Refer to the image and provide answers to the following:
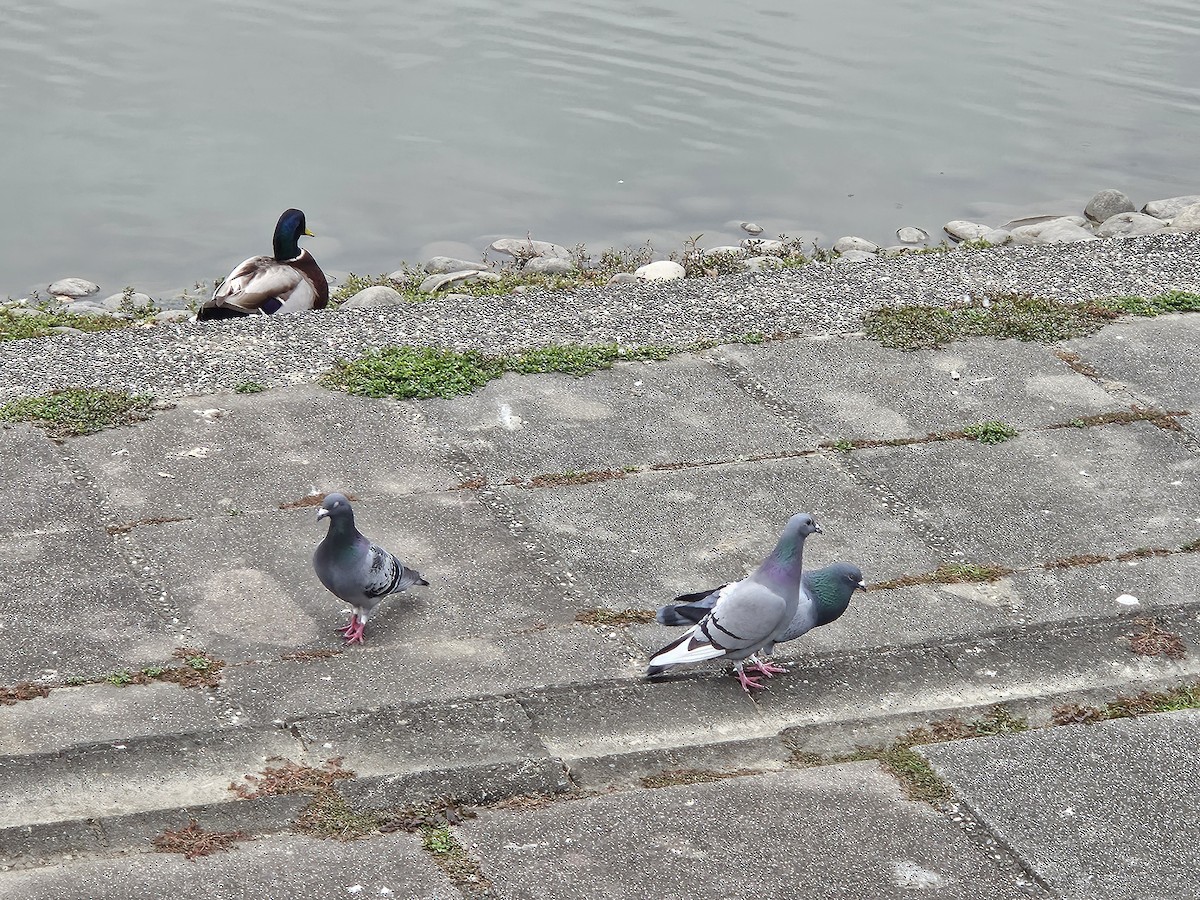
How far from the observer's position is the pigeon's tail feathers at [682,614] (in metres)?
5.09

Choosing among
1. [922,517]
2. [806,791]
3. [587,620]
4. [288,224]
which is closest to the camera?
[806,791]

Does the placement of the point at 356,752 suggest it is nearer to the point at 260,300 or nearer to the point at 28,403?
the point at 28,403

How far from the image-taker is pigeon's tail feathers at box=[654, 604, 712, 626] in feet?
16.7

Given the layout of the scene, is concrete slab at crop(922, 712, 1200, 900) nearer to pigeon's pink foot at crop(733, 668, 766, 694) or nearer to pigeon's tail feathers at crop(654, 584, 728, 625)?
pigeon's pink foot at crop(733, 668, 766, 694)

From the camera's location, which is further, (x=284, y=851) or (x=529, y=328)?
(x=529, y=328)

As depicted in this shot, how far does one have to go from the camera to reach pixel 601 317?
8.38 metres

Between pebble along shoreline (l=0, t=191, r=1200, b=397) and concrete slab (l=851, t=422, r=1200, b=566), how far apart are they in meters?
1.63

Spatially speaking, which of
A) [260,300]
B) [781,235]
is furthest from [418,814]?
[781,235]

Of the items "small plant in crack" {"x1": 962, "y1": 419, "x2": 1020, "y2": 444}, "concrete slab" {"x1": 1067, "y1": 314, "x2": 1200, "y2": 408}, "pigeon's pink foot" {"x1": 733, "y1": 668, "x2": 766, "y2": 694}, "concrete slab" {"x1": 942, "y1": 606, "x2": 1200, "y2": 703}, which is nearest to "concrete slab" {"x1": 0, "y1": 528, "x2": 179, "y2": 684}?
"pigeon's pink foot" {"x1": 733, "y1": 668, "x2": 766, "y2": 694}

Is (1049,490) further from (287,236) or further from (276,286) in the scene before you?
(287,236)

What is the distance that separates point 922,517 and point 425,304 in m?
3.59

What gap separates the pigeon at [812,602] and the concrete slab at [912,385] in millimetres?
1987

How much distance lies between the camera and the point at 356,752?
468cm

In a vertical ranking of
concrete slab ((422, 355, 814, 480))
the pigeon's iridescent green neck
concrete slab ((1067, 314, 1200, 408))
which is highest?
concrete slab ((1067, 314, 1200, 408))
